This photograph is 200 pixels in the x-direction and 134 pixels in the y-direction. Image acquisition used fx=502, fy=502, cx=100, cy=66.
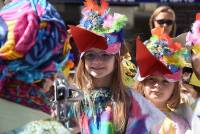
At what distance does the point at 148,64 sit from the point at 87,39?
0.48 metres

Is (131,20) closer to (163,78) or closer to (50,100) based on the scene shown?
(163,78)

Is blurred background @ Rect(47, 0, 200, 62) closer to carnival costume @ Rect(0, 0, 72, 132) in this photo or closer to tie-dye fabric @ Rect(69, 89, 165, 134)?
tie-dye fabric @ Rect(69, 89, 165, 134)

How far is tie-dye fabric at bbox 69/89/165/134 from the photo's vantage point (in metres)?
3.08

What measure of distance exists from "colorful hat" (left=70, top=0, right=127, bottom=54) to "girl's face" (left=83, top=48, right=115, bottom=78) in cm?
4

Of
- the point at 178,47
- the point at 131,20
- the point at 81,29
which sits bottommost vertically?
the point at 131,20

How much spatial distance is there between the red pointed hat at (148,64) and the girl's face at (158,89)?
73mm

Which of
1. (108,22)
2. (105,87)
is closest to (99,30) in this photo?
(108,22)

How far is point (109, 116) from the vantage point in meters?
3.11

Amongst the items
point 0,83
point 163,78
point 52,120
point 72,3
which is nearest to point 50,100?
point 52,120

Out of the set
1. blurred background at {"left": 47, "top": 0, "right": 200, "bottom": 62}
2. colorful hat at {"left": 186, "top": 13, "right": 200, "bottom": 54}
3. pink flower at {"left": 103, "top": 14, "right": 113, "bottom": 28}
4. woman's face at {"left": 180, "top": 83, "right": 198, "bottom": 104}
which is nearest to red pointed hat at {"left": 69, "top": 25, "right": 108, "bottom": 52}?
pink flower at {"left": 103, "top": 14, "right": 113, "bottom": 28}

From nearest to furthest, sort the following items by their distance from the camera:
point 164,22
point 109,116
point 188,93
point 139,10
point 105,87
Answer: point 109,116, point 105,87, point 188,93, point 164,22, point 139,10

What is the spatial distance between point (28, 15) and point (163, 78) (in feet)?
6.33

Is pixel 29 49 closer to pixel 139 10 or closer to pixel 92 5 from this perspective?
pixel 92 5

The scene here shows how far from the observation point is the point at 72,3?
23.1ft
